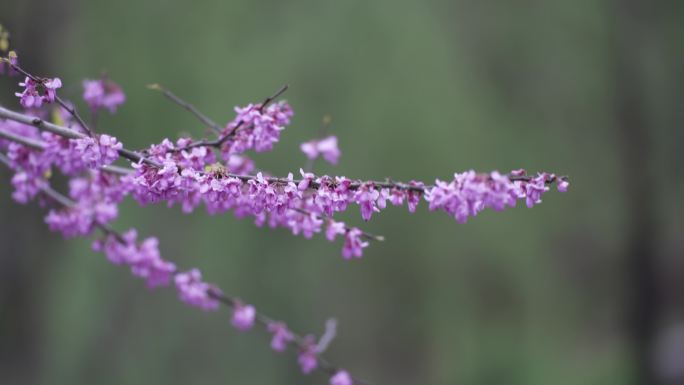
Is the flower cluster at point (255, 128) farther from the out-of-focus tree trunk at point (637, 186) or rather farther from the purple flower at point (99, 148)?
the out-of-focus tree trunk at point (637, 186)

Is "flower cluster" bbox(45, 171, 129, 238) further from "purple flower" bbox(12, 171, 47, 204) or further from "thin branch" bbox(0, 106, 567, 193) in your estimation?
"thin branch" bbox(0, 106, 567, 193)

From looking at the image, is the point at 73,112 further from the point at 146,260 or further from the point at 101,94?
the point at 146,260

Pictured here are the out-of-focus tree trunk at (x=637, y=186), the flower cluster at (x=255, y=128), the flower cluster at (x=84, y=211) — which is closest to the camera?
the flower cluster at (x=255, y=128)

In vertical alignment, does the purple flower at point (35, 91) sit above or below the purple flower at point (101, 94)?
below

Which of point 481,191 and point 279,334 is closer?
point 481,191

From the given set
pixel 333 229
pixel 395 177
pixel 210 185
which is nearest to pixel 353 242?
pixel 333 229

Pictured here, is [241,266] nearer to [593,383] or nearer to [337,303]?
[337,303]

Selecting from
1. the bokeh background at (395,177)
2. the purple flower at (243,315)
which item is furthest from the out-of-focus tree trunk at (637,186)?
the purple flower at (243,315)
